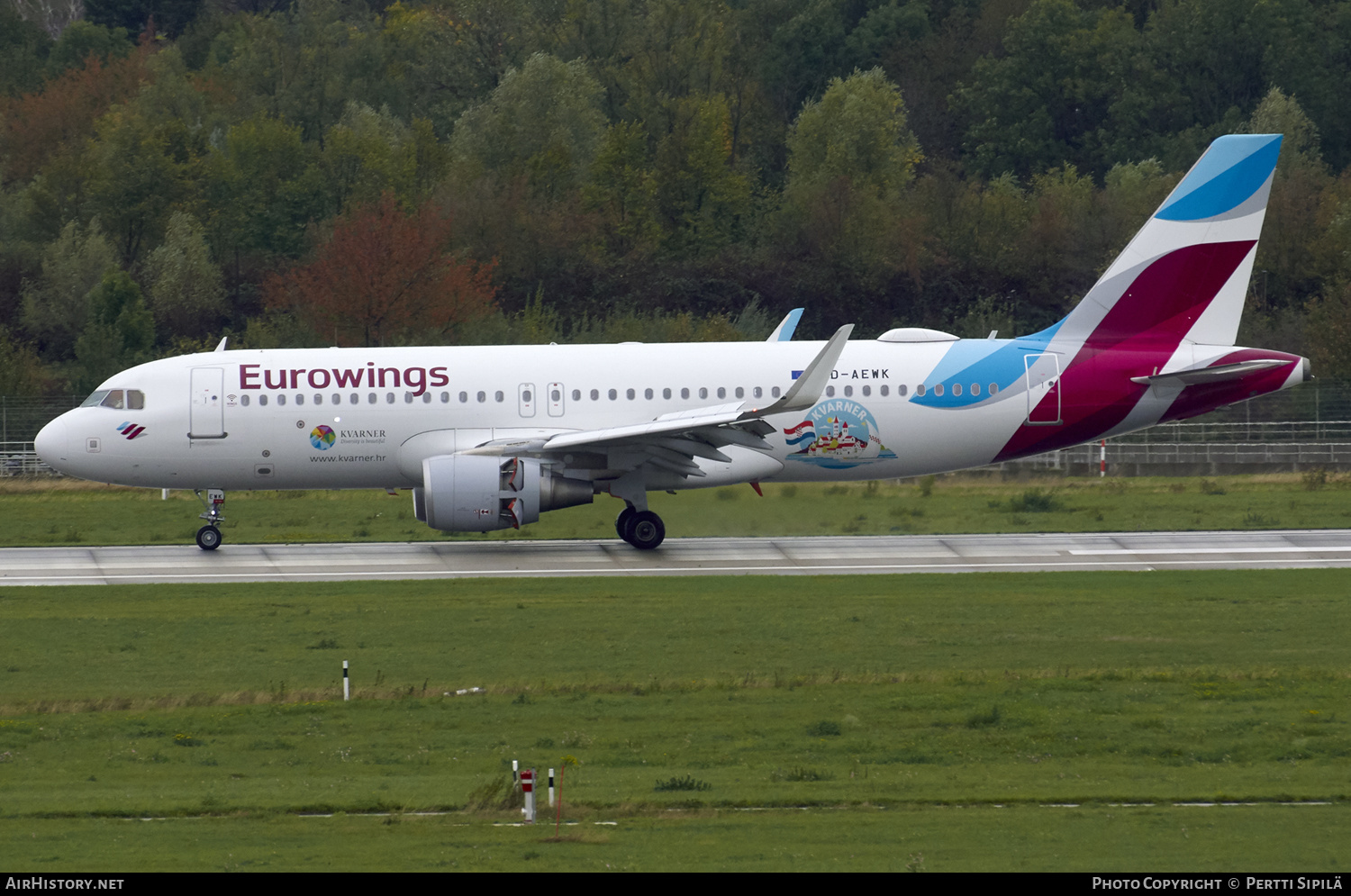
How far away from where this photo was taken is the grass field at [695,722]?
41.1ft

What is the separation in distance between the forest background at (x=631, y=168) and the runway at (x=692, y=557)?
2266cm

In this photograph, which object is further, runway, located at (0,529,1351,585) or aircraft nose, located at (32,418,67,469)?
aircraft nose, located at (32,418,67,469)

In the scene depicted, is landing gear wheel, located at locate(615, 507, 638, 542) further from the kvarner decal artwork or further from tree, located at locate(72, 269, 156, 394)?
tree, located at locate(72, 269, 156, 394)

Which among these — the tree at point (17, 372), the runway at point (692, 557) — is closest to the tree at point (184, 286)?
the tree at point (17, 372)

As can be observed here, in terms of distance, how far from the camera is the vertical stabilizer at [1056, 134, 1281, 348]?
1204 inches

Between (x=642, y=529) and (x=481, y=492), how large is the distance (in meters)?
3.53

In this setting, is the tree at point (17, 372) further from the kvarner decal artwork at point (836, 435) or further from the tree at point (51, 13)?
the tree at point (51, 13)

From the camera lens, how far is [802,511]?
32.4 meters

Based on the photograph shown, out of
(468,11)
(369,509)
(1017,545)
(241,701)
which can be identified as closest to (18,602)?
(241,701)

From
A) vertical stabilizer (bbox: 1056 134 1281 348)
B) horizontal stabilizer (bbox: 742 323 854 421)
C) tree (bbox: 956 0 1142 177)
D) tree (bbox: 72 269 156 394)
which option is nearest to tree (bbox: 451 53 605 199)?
tree (bbox: 72 269 156 394)

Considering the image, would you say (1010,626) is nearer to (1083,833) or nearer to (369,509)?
(1083,833)

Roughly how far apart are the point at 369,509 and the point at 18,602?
13.5 meters

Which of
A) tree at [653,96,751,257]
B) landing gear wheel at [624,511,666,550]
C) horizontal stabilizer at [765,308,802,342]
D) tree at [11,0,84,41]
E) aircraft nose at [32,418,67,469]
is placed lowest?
landing gear wheel at [624,511,666,550]

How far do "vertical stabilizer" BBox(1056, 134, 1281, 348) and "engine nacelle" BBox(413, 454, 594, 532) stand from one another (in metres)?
10.4
